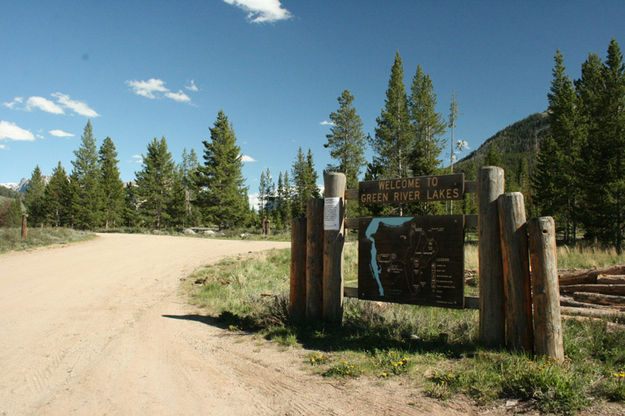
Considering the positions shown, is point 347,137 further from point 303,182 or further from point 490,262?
point 490,262

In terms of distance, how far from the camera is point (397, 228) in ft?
16.8


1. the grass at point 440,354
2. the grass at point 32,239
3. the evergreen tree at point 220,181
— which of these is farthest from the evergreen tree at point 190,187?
the grass at point 440,354

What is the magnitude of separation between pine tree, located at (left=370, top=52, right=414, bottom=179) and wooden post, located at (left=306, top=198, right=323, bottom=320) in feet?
99.2

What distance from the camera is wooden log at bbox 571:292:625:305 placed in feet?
19.3

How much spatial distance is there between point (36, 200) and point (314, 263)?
3131 inches

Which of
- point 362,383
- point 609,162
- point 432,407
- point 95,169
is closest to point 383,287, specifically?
point 362,383

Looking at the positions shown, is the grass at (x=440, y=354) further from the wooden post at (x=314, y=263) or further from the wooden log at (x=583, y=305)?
the wooden log at (x=583, y=305)

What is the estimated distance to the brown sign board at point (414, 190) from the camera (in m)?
4.73

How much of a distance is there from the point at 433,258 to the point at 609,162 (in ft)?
82.9

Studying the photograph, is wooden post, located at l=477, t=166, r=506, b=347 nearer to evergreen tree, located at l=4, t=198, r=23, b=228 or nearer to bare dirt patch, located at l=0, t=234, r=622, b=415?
bare dirt patch, located at l=0, t=234, r=622, b=415

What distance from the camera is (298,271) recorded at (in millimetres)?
6012

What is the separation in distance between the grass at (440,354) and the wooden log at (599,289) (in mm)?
1821

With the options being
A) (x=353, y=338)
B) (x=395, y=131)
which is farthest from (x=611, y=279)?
(x=395, y=131)

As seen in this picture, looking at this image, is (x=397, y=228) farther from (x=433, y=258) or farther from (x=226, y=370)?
(x=226, y=370)
